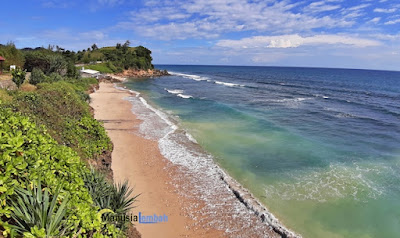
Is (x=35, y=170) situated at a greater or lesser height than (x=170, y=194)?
greater

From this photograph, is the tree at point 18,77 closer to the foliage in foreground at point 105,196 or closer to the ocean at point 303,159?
the ocean at point 303,159

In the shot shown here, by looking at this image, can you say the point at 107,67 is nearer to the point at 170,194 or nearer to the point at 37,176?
the point at 170,194

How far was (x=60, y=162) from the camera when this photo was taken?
5.27 meters

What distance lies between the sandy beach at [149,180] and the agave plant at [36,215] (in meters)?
4.79

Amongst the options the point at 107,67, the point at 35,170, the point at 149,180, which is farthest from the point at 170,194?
the point at 107,67

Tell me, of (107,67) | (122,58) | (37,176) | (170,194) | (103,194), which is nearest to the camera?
(37,176)

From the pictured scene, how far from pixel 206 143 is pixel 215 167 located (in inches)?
155

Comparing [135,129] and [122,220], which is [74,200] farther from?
[135,129]

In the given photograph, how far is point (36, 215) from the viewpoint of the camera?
3.77 meters

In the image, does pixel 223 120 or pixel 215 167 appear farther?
pixel 223 120

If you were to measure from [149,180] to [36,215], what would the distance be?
808 centimetres

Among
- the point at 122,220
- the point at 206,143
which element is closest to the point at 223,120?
the point at 206,143

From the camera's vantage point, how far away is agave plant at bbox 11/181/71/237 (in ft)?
12.0

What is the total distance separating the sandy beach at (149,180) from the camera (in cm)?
862
